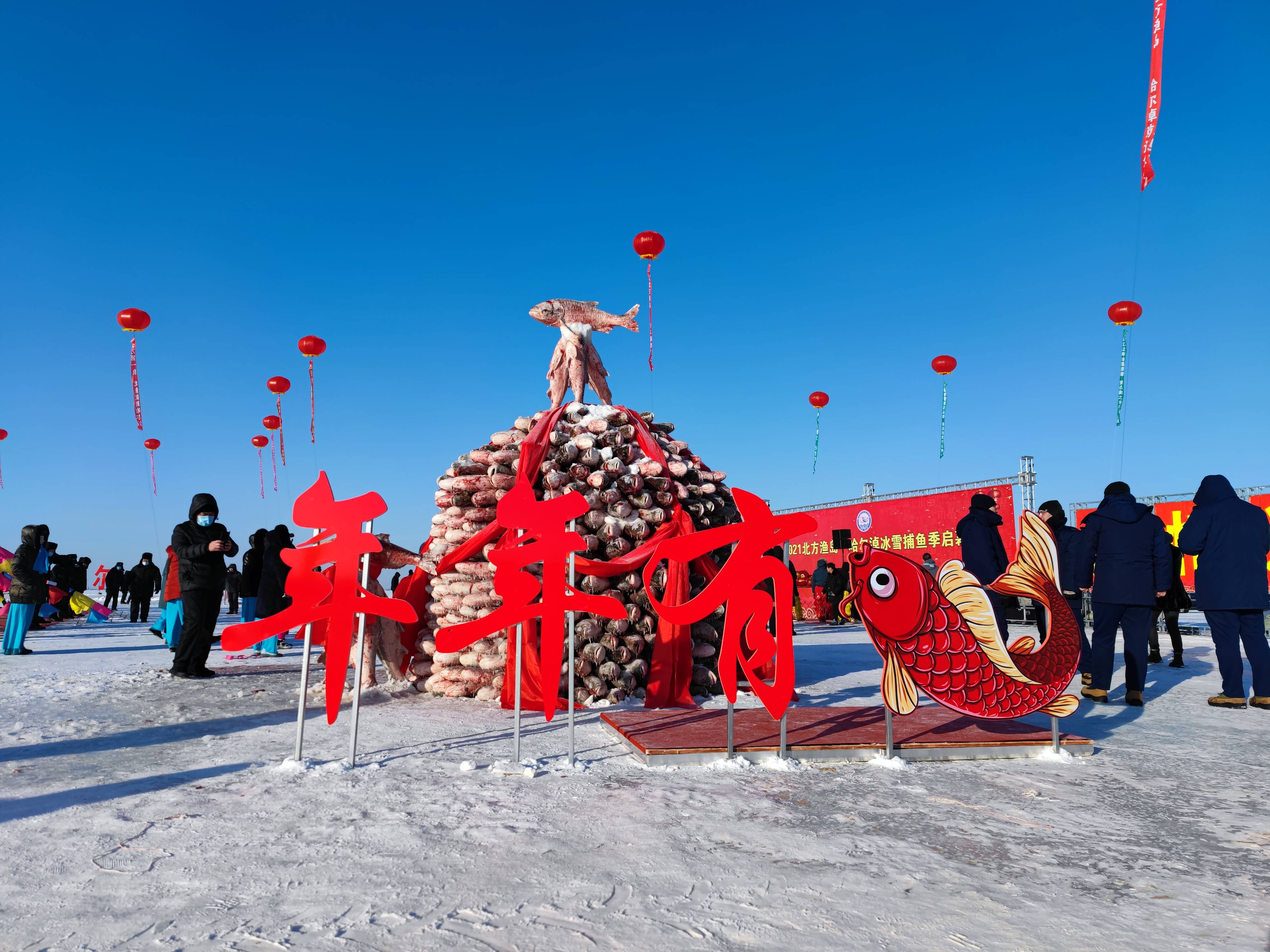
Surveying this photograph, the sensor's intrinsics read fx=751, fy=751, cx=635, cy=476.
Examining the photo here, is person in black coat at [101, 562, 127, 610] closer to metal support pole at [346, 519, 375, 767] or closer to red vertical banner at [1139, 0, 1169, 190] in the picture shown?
metal support pole at [346, 519, 375, 767]

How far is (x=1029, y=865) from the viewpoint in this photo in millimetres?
2596

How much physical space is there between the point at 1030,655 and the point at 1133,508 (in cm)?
253

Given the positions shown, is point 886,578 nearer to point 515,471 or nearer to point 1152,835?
point 1152,835

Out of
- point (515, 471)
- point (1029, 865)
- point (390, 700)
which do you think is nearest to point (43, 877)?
point (1029, 865)

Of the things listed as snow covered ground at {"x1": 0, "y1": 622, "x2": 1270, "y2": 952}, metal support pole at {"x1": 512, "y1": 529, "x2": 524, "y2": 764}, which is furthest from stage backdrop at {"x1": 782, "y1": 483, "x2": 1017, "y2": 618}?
metal support pole at {"x1": 512, "y1": 529, "x2": 524, "y2": 764}

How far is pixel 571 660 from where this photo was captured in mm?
3988

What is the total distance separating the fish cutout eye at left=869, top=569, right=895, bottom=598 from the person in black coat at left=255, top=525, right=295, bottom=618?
290 inches

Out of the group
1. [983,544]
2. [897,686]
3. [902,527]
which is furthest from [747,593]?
[902,527]

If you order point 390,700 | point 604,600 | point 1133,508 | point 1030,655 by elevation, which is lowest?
point 390,700

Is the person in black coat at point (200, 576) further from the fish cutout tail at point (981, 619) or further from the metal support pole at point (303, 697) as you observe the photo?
the fish cutout tail at point (981, 619)

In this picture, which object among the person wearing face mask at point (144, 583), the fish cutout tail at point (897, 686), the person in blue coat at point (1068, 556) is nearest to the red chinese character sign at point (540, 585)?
the fish cutout tail at point (897, 686)

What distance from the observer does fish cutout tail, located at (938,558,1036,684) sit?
168 inches

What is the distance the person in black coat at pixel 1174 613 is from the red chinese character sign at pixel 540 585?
5.44 meters

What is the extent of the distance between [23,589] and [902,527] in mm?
15802
